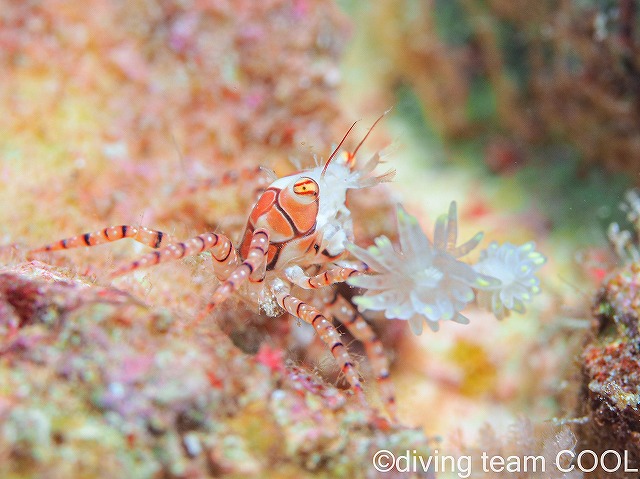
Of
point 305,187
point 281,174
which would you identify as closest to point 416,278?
point 305,187

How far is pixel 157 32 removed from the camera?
13.7 ft

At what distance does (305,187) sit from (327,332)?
0.80 metres

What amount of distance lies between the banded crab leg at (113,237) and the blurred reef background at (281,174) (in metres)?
0.17

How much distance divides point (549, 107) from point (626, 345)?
113 inches

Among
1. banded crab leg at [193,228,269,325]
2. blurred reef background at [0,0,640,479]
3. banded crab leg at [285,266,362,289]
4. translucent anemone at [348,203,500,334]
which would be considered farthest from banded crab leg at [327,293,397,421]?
translucent anemone at [348,203,500,334]

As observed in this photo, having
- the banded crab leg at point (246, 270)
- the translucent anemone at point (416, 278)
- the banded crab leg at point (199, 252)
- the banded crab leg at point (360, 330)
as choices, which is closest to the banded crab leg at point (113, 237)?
the banded crab leg at point (199, 252)

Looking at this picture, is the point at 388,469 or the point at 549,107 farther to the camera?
the point at 549,107

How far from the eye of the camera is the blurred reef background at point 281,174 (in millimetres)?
1556

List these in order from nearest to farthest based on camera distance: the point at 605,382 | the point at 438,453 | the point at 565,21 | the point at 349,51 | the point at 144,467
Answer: the point at 144,467 → the point at 605,382 → the point at 438,453 → the point at 565,21 → the point at 349,51

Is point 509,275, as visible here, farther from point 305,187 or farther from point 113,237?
point 113,237

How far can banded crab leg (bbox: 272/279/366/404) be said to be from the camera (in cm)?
242

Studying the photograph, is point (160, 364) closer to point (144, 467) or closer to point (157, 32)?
point (144, 467)

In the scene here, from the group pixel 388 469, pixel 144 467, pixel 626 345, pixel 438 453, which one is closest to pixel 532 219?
pixel 626 345

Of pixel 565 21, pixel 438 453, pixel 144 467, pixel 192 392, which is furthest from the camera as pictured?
Result: pixel 565 21
